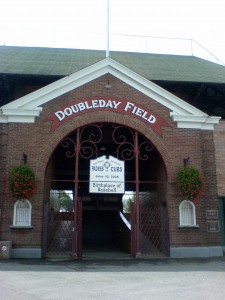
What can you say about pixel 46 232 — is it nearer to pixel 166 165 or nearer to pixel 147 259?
pixel 147 259

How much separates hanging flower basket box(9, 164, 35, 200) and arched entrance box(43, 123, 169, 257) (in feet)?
3.57

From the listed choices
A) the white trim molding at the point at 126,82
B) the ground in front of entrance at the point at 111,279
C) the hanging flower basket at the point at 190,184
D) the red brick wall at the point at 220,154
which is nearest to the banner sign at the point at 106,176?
the hanging flower basket at the point at 190,184

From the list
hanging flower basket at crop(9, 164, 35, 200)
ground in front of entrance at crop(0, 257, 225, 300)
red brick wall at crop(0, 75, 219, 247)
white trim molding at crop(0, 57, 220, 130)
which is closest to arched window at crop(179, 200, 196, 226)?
red brick wall at crop(0, 75, 219, 247)

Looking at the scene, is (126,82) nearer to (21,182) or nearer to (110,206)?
(21,182)

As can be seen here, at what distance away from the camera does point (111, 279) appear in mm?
9148

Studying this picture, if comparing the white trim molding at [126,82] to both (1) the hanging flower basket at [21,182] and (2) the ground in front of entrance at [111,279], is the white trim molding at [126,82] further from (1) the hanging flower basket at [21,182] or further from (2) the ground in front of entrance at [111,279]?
(2) the ground in front of entrance at [111,279]

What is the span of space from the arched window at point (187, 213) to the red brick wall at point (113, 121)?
0.21m

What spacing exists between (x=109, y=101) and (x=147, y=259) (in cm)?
626

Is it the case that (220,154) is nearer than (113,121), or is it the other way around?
(113,121)

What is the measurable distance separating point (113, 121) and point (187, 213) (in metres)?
4.63

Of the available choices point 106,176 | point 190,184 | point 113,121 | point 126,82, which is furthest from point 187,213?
point 126,82

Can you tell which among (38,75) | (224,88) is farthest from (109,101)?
(224,88)

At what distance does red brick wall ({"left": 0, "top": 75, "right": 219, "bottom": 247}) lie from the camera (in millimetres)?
13547

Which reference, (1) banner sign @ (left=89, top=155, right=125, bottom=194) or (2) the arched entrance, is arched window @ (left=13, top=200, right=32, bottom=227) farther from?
(1) banner sign @ (left=89, top=155, right=125, bottom=194)
